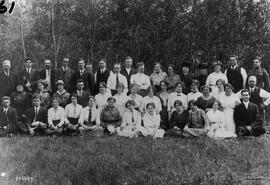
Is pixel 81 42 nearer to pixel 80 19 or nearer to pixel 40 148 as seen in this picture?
pixel 80 19

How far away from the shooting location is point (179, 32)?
19.0 metres

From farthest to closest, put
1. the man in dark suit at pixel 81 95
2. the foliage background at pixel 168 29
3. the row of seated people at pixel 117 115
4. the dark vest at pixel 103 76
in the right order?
the foliage background at pixel 168 29
the dark vest at pixel 103 76
the man in dark suit at pixel 81 95
the row of seated people at pixel 117 115

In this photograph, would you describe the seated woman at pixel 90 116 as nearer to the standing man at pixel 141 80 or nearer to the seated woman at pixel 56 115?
the seated woman at pixel 56 115

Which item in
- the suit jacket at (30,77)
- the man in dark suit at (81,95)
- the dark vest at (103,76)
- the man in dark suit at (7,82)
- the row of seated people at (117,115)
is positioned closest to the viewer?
the row of seated people at (117,115)

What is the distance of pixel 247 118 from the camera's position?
32.4ft

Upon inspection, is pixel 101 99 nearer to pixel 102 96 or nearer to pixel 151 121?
pixel 102 96

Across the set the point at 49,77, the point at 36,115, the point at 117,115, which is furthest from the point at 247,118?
the point at 49,77

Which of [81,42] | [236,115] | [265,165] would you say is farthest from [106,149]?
[81,42]

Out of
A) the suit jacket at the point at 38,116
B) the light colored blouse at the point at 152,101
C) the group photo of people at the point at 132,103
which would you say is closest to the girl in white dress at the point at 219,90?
the group photo of people at the point at 132,103

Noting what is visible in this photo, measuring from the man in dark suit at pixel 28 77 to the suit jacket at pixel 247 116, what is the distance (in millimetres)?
5471

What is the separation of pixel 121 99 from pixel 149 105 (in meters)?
1.11

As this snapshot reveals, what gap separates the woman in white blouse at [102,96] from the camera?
1078 cm

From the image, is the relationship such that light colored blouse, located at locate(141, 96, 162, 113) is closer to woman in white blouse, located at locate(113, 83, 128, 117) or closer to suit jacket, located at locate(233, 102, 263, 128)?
woman in white blouse, located at locate(113, 83, 128, 117)

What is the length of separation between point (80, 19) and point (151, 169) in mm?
16340
